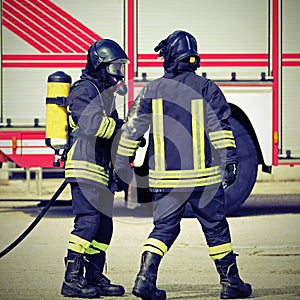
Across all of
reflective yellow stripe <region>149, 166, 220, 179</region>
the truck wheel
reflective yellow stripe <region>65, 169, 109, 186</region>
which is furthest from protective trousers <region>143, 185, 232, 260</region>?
the truck wheel

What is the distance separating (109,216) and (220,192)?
874 mm

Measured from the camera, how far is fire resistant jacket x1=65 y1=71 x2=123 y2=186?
21.6 ft

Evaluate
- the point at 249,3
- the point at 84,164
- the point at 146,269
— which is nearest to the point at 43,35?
the point at 249,3

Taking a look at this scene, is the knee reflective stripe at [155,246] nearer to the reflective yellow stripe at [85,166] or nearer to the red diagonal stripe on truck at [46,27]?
the reflective yellow stripe at [85,166]

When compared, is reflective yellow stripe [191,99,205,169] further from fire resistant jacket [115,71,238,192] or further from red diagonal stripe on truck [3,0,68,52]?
red diagonal stripe on truck [3,0,68,52]

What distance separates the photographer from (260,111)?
11297 mm

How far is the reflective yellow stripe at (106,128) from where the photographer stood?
6.57 metres

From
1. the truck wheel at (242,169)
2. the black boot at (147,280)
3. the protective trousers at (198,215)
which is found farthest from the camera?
the truck wheel at (242,169)

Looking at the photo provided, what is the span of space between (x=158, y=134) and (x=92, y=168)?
591 millimetres

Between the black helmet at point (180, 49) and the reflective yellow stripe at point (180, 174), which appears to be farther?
the black helmet at point (180, 49)

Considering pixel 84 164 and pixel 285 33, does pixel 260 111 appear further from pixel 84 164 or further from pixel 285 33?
pixel 84 164

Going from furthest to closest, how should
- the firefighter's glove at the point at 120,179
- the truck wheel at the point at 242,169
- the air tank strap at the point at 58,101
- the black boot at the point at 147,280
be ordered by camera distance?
the truck wheel at the point at 242,169 → the air tank strap at the point at 58,101 → the firefighter's glove at the point at 120,179 → the black boot at the point at 147,280

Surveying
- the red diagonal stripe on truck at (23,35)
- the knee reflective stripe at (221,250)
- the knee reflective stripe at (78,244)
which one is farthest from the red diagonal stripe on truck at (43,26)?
the knee reflective stripe at (221,250)

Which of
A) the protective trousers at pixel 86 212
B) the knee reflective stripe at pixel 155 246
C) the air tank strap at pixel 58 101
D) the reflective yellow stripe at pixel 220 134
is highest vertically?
the air tank strap at pixel 58 101
